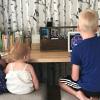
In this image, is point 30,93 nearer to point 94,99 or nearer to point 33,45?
point 94,99

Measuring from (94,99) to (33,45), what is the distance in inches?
39.8

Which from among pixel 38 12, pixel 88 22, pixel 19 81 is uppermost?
pixel 38 12

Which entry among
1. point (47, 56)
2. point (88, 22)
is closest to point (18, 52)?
point (47, 56)

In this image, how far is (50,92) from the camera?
309cm

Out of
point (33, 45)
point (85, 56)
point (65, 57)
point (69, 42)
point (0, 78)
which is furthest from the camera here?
point (33, 45)

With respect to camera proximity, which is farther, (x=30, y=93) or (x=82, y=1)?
(x=82, y=1)

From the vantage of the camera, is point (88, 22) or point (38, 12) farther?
point (38, 12)

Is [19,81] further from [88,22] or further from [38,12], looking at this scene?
[38,12]

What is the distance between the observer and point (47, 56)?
8.27 ft

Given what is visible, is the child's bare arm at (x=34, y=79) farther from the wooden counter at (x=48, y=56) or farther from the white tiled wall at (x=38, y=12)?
the white tiled wall at (x=38, y=12)

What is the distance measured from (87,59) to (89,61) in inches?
0.8

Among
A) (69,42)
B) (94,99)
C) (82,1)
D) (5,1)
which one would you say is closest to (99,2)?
(82,1)

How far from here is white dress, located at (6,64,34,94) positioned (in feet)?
7.23

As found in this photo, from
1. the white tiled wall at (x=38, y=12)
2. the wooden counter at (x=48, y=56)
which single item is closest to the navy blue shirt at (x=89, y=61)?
the wooden counter at (x=48, y=56)
